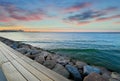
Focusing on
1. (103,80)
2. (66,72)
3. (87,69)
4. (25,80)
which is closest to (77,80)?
(66,72)

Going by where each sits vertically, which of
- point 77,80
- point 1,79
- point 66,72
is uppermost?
point 1,79

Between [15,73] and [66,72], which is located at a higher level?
[15,73]

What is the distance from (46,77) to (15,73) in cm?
63

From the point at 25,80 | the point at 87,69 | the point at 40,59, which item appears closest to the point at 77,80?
the point at 87,69

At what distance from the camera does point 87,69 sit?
4.68m

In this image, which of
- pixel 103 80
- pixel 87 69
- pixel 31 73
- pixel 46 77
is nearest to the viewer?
pixel 46 77

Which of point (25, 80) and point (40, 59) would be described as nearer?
point (25, 80)

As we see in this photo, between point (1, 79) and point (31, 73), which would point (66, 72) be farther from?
point (1, 79)

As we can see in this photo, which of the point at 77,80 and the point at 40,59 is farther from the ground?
the point at 40,59

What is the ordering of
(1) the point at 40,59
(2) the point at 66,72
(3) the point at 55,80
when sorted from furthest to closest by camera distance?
(1) the point at 40,59
(2) the point at 66,72
(3) the point at 55,80

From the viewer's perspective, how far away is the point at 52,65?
4.38 m

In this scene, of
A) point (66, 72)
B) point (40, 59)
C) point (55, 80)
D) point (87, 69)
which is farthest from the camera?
point (40, 59)

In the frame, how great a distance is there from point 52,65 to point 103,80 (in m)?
1.72

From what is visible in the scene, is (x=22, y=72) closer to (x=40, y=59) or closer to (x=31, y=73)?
(x=31, y=73)
